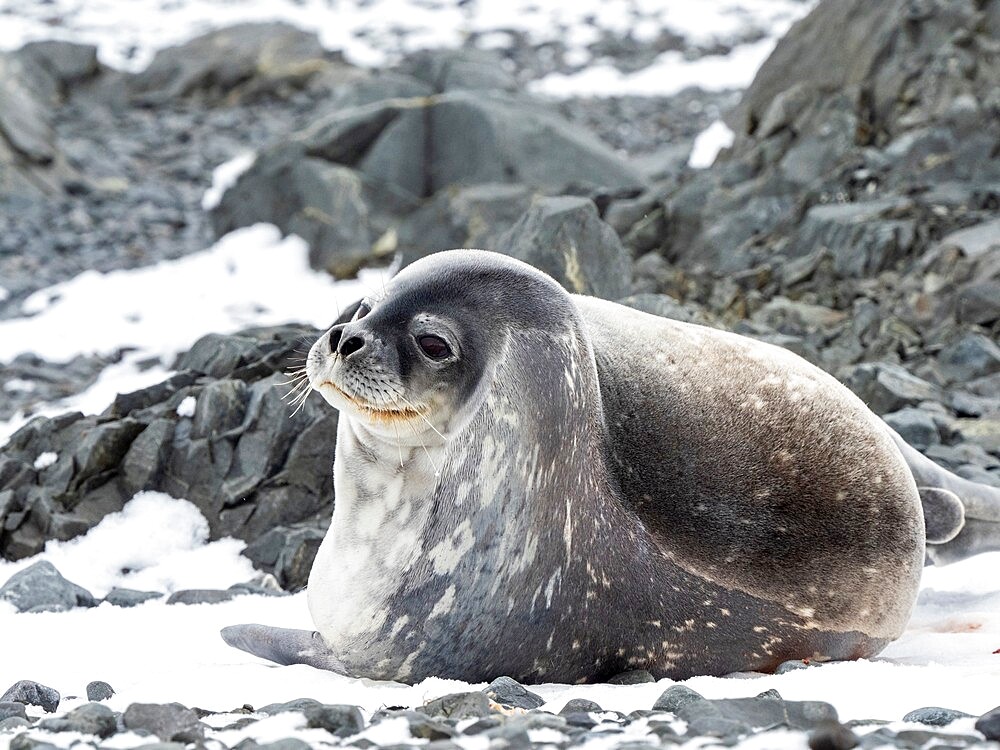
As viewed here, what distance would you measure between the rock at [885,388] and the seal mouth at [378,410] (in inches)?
172

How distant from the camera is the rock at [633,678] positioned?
4047mm

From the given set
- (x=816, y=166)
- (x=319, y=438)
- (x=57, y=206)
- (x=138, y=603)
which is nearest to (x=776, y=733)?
(x=138, y=603)

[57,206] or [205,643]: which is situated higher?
[205,643]

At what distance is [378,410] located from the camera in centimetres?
406

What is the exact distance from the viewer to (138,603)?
5559 mm

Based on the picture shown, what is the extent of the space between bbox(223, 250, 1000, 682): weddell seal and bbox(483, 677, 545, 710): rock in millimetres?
313

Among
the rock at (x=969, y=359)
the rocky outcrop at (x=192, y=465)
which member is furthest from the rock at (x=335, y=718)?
the rock at (x=969, y=359)

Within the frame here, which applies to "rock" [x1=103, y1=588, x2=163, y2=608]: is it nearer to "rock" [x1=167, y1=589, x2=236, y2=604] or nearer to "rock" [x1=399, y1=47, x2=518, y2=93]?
"rock" [x1=167, y1=589, x2=236, y2=604]

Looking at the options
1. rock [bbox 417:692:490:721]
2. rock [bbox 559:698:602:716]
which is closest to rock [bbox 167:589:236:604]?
rock [bbox 417:692:490:721]

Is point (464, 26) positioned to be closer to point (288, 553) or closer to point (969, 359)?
point (969, 359)

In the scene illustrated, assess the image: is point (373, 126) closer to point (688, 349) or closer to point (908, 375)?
point (908, 375)

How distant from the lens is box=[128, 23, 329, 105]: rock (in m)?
22.5

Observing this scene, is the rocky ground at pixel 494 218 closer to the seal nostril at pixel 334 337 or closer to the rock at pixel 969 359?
the rock at pixel 969 359

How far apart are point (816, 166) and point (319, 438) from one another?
7712 mm
